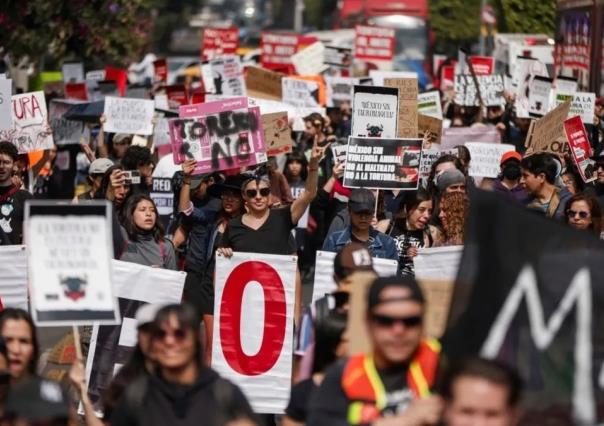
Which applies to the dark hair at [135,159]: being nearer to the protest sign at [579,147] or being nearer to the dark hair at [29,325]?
the protest sign at [579,147]

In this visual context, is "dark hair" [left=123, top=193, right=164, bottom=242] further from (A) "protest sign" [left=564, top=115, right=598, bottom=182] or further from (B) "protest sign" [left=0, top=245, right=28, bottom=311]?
(A) "protest sign" [left=564, top=115, right=598, bottom=182]

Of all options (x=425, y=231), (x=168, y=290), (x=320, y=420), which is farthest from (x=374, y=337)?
(x=425, y=231)

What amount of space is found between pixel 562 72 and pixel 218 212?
38.7ft

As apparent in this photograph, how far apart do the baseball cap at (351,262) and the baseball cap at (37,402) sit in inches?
57.8

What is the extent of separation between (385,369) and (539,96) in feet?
42.7

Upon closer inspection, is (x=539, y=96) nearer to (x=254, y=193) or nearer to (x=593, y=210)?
(x=254, y=193)

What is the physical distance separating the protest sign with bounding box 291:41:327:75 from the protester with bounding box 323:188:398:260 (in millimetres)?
15095

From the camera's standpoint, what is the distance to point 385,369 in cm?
568

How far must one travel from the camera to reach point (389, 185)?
12320 mm

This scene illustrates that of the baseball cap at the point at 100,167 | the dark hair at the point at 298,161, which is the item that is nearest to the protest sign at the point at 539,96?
the dark hair at the point at 298,161

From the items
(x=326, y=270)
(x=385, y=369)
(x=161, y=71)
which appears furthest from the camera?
(x=161, y=71)

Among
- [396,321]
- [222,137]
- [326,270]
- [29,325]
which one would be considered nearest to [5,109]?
[222,137]

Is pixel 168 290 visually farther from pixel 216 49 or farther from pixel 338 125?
pixel 216 49

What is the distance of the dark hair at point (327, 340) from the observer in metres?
6.72
